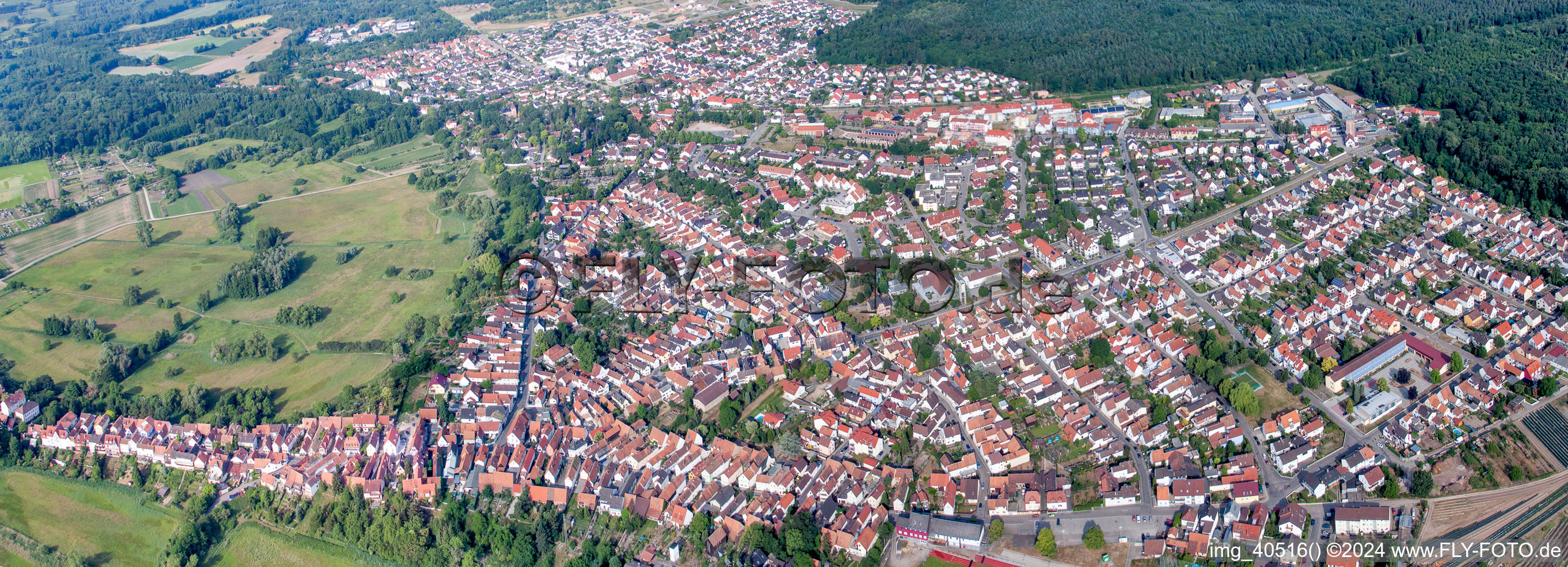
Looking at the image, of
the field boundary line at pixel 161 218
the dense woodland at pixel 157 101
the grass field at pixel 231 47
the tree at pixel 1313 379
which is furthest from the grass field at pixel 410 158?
the tree at pixel 1313 379

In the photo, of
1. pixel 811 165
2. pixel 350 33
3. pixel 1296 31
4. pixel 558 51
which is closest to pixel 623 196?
pixel 811 165

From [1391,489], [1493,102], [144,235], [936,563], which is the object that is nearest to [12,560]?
[144,235]

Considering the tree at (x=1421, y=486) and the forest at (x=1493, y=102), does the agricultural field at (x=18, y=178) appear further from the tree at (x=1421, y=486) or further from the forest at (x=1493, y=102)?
the forest at (x=1493, y=102)

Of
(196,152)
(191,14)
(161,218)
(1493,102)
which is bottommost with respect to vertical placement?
(161,218)

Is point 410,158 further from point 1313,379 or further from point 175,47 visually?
point 175,47

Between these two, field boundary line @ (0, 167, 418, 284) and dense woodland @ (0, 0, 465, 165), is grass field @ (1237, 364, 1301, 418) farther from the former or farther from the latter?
dense woodland @ (0, 0, 465, 165)

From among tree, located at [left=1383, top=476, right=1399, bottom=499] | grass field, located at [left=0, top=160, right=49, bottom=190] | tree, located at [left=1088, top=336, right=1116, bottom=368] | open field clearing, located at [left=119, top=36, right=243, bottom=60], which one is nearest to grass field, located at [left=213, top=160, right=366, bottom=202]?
grass field, located at [left=0, top=160, right=49, bottom=190]
